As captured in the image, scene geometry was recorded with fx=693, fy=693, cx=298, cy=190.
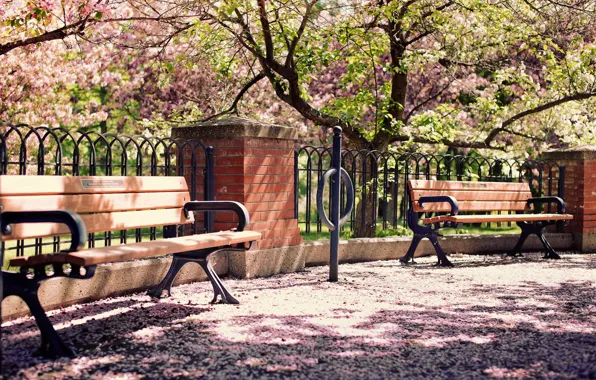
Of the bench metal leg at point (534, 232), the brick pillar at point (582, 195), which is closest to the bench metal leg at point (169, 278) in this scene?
A: the bench metal leg at point (534, 232)

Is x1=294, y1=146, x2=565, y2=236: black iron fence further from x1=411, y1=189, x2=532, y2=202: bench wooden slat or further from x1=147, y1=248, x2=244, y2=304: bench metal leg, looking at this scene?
x1=147, y1=248, x2=244, y2=304: bench metal leg

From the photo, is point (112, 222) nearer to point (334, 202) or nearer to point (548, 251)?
point (334, 202)

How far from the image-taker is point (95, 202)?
482 centimetres

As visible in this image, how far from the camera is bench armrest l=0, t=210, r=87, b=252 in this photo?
3.73 metres

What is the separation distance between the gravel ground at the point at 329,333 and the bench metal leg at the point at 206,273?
123 mm

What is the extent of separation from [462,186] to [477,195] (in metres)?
0.33

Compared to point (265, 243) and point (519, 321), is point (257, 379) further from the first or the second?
Result: point (265, 243)

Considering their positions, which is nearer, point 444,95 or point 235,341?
point 235,341

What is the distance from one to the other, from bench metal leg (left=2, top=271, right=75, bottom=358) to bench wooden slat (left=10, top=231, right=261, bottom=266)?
9 centimetres

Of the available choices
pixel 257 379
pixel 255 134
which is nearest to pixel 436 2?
pixel 255 134

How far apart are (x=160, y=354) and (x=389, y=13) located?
6008 millimetres

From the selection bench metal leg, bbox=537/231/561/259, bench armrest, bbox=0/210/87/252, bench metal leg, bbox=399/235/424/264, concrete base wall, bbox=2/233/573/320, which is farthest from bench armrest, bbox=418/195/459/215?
bench armrest, bbox=0/210/87/252

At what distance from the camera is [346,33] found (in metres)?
9.38

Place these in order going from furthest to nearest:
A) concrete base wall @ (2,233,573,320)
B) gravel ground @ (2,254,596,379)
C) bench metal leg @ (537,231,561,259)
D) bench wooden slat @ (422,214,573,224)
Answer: bench metal leg @ (537,231,561,259) < bench wooden slat @ (422,214,573,224) < concrete base wall @ (2,233,573,320) < gravel ground @ (2,254,596,379)
